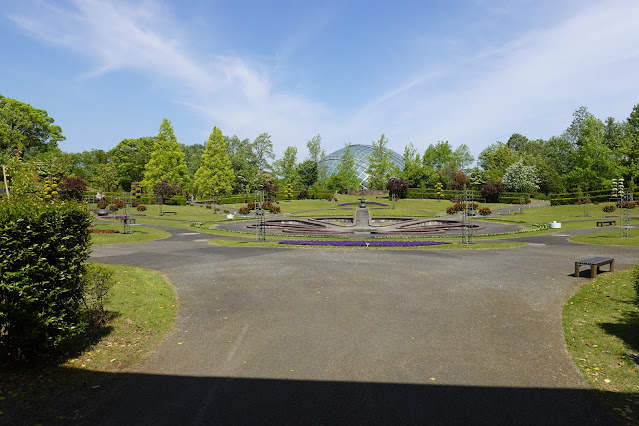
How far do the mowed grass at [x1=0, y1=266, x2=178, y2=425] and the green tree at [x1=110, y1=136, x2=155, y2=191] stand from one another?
79173 millimetres

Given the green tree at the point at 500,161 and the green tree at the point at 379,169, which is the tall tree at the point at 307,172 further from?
the green tree at the point at 500,161

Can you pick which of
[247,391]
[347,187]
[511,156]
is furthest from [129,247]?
[511,156]

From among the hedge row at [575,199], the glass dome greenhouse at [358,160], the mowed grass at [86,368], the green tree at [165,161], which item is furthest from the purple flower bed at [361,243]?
the glass dome greenhouse at [358,160]

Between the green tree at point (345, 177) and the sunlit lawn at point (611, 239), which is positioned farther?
the green tree at point (345, 177)

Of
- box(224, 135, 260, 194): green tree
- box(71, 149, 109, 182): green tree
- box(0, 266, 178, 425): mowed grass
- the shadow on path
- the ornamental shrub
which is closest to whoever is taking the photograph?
the shadow on path

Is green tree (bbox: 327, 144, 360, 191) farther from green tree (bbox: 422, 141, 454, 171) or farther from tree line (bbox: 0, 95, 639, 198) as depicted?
green tree (bbox: 422, 141, 454, 171)

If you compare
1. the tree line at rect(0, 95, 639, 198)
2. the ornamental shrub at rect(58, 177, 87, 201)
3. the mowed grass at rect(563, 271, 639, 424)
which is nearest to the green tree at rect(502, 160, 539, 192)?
the tree line at rect(0, 95, 639, 198)

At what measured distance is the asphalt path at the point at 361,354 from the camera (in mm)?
4848

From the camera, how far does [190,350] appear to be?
22.4 feet

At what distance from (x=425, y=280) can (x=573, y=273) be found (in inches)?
234

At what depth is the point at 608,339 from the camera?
23.8ft

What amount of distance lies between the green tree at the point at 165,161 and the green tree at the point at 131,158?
46.1 feet

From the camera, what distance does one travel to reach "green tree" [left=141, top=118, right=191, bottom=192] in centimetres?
6644

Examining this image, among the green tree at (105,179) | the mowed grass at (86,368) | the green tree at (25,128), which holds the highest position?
the green tree at (25,128)
